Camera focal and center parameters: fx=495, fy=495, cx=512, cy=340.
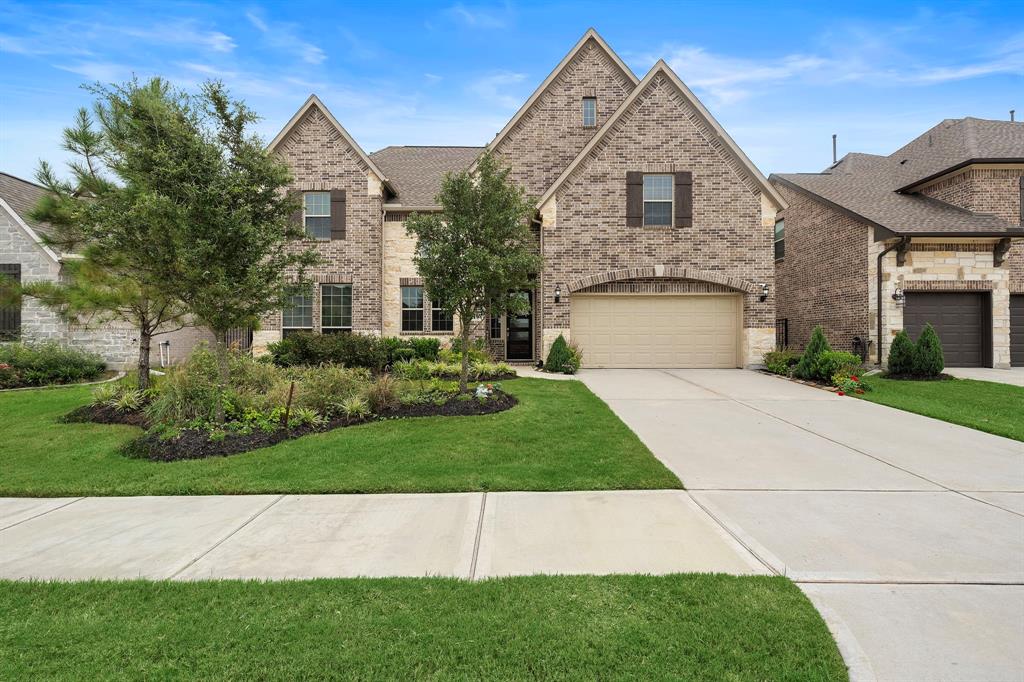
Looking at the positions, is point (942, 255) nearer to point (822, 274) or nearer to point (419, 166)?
point (822, 274)

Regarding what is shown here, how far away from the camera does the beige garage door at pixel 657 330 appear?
1553cm

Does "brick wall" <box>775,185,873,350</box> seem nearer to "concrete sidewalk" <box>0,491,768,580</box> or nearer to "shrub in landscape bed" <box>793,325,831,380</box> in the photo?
"shrub in landscape bed" <box>793,325,831,380</box>

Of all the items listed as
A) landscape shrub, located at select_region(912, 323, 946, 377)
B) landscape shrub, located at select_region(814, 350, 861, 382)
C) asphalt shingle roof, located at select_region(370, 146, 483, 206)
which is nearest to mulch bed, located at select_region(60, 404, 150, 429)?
asphalt shingle roof, located at select_region(370, 146, 483, 206)

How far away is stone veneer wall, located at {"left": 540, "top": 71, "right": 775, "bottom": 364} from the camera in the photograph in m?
15.2

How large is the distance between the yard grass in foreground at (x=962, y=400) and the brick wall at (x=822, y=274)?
10.8 feet

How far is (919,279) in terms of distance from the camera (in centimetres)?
1435

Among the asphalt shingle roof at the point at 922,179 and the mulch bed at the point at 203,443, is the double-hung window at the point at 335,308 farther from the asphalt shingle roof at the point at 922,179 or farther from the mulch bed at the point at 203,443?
the asphalt shingle roof at the point at 922,179

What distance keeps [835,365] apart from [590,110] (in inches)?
447

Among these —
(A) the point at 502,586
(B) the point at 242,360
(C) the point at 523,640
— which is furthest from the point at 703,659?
(B) the point at 242,360

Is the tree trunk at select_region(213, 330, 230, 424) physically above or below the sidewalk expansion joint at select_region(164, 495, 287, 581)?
above

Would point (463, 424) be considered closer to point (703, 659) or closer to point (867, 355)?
point (703, 659)

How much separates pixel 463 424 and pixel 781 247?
57.7ft

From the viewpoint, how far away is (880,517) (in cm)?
410

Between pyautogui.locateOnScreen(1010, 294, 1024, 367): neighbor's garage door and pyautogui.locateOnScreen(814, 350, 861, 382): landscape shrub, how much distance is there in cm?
736
